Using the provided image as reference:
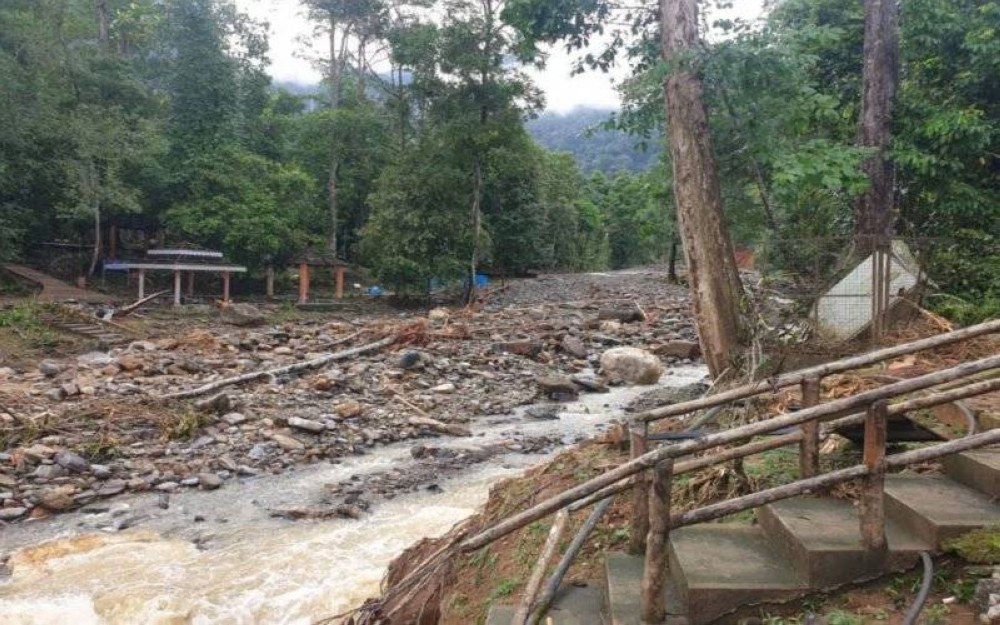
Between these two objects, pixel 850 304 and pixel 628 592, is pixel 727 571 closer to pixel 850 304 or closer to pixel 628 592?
pixel 628 592

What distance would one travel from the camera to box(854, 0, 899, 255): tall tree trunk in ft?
29.1

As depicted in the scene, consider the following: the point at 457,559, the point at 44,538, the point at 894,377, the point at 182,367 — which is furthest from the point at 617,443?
the point at 182,367

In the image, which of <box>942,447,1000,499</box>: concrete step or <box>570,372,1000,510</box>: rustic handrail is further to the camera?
<box>942,447,1000,499</box>: concrete step

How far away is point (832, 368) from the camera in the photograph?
363 centimetres

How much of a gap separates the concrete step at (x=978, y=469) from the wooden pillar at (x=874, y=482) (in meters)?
0.80

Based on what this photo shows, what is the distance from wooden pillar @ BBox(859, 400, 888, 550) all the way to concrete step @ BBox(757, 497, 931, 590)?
0.24 feet

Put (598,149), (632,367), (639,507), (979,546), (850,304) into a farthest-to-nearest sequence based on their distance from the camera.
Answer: (598,149) → (632,367) → (850,304) → (639,507) → (979,546)

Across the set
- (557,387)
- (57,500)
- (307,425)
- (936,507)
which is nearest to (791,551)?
(936,507)

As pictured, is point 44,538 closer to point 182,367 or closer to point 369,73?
point 182,367

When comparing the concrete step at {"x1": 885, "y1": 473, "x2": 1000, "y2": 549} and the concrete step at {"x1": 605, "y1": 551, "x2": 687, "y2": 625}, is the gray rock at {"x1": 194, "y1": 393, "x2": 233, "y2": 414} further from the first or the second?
the concrete step at {"x1": 885, "y1": 473, "x2": 1000, "y2": 549}

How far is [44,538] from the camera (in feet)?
22.3

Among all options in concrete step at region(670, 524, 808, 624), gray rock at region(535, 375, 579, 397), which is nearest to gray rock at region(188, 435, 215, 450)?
gray rock at region(535, 375, 579, 397)

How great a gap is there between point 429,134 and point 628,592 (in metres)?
25.3

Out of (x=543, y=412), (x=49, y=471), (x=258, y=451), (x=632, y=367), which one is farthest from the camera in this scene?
(x=632, y=367)
